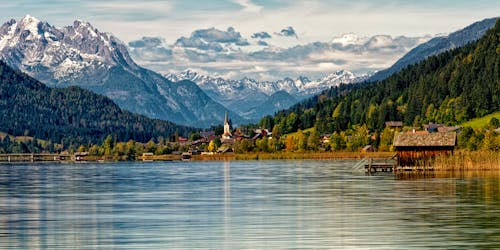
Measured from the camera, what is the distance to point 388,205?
70.0 metres

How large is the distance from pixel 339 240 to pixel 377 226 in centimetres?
671

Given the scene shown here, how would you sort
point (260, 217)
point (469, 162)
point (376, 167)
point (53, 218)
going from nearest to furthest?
point (260, 217), point (53, 218), point (469, 162), point (376, 167)

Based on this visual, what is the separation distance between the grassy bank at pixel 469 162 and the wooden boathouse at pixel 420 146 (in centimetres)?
430

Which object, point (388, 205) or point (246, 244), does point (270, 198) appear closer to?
point (388, 205)

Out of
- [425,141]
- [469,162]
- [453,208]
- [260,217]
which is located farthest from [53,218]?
[425,141]

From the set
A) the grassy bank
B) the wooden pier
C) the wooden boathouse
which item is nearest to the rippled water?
the grassy bank

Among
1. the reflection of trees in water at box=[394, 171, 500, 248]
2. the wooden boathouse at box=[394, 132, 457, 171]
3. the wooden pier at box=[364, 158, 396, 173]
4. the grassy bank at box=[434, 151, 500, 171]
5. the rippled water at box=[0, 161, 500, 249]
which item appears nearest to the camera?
the rippled water at box=[0, 161, 500, 249]

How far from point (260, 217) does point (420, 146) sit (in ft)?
258

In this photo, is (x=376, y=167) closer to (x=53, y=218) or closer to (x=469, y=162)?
(x=469, y=162)

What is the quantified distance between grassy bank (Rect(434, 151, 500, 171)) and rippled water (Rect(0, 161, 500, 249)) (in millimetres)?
32285

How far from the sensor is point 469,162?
5118 inches

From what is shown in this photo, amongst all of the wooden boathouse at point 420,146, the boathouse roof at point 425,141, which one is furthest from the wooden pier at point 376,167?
the boathouse roof at point 425,141

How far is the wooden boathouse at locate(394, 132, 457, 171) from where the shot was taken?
136 meters

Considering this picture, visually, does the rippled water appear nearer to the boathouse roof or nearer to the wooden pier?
the boathouse roof
